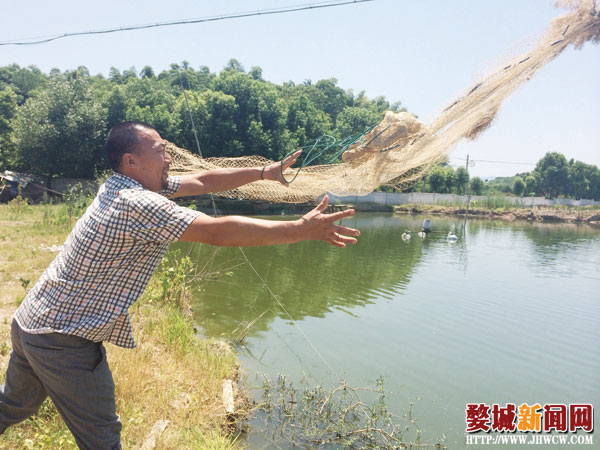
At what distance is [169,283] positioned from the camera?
21.4ft

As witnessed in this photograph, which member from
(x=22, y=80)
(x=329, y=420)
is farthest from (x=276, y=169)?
(x=22, y=80)

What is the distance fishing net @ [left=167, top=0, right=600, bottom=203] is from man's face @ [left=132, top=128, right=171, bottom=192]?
1.27 m

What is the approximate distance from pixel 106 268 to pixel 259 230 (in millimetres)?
660

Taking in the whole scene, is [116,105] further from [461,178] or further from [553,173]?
[553,173]

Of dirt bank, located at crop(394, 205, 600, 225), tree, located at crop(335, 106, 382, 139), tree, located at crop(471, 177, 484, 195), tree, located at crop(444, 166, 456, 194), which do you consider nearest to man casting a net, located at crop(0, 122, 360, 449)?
tree, located at crop(335, 106, 382, 139)

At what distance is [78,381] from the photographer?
72.6 inches

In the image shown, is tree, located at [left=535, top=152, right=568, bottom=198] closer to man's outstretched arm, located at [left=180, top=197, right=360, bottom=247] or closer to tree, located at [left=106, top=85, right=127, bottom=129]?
tree, located at [left=106, top=85, right=127, bottom=129]

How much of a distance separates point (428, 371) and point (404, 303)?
3607mm

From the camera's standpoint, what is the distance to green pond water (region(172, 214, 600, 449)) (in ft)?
19.2

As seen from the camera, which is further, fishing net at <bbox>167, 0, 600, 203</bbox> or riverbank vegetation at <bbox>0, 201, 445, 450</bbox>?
fishing net at <bbox>167, 0, 600, 203</bbox>

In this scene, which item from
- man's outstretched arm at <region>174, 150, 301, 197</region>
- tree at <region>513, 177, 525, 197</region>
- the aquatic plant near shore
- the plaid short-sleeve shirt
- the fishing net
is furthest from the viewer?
tree at <region>513, 177, 525, 197</region>

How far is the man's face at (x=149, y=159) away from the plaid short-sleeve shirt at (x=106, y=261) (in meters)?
0.12

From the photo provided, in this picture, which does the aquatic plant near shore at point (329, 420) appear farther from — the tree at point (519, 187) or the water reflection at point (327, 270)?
the tree at point (519, 187)

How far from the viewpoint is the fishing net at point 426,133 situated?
3.33 meters
